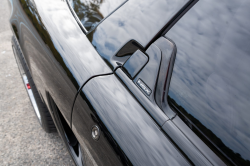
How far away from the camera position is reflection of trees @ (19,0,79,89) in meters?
1.11

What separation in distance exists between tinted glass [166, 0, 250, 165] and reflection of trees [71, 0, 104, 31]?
55 centimetres

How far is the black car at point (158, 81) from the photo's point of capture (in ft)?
2.43

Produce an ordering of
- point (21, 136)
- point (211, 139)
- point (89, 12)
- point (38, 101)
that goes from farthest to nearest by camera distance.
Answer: point (21, 136), point (38, 101), point (89, 12), point (211, 139)

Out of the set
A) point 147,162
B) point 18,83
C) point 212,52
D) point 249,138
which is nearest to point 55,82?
point 147,162

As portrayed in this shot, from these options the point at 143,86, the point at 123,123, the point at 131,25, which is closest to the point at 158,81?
the point at 143,86

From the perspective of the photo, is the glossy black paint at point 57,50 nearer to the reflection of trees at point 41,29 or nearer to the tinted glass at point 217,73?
the reflection of trees at point 41,29

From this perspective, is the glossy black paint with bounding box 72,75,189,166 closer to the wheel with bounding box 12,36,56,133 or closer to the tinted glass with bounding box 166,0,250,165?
the tinted glass with bounding box 166,0,250,165

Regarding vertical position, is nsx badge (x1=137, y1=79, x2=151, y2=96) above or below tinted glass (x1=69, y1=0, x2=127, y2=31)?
below

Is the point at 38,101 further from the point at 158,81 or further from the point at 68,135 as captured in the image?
the point at 158,81

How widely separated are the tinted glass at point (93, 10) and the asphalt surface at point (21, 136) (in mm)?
1091

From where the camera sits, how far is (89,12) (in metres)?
1.28

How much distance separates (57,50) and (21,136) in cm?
143

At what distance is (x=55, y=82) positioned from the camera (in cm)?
123

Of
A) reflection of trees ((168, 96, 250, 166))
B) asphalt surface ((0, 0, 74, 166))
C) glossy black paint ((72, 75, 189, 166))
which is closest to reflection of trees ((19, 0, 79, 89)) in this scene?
glossy black paint ((72, 75, 189, 166))
